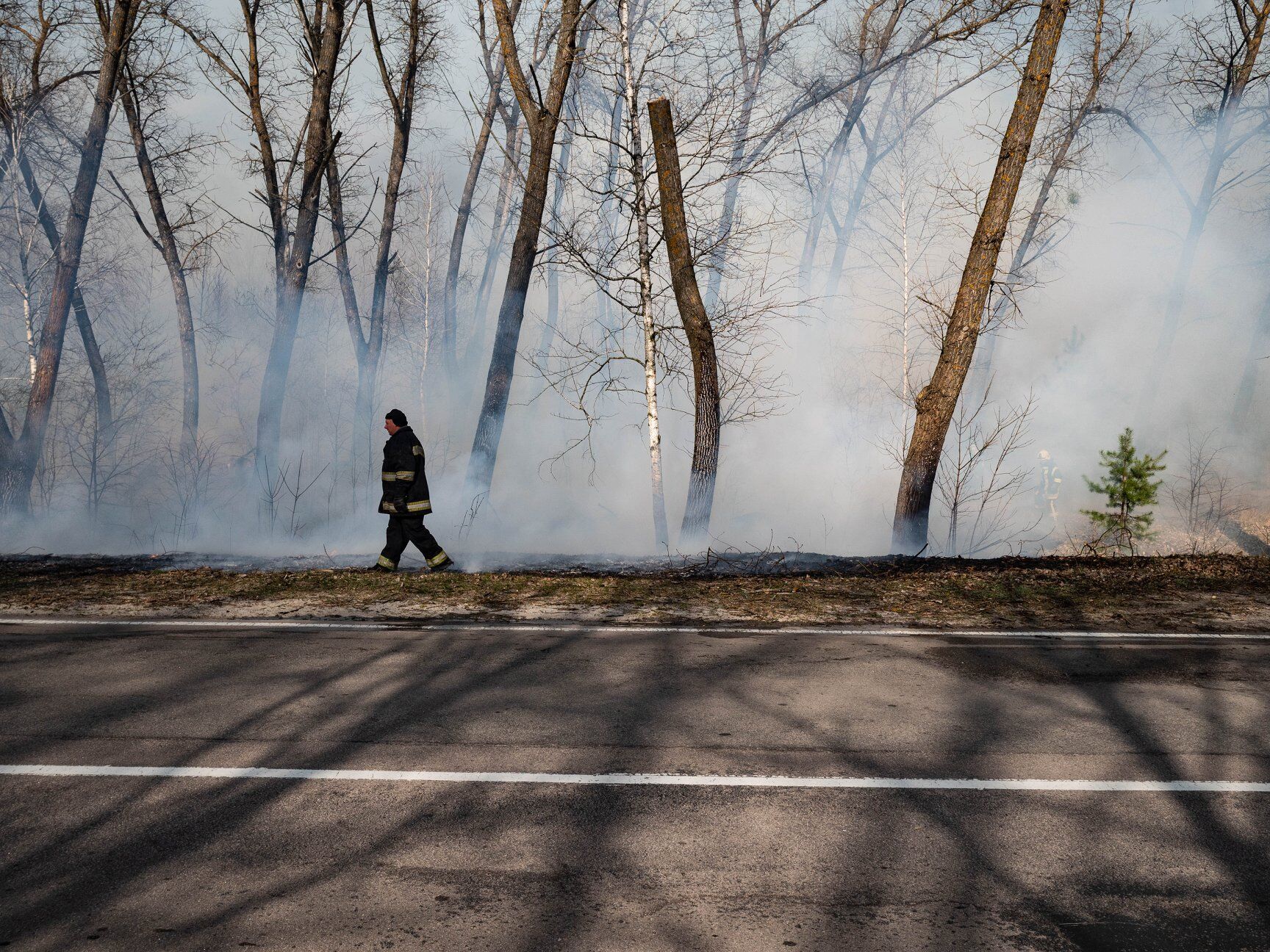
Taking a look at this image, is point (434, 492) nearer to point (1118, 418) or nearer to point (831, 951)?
point (831, 951)

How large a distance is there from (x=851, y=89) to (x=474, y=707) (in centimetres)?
2431

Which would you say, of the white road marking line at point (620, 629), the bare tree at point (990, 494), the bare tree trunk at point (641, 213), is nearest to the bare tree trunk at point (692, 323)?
the bare tree trunk at point (641, 213)

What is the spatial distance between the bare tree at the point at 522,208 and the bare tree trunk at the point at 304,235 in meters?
4.53

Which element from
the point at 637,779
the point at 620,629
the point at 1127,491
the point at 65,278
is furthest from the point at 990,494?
the point at 65,278

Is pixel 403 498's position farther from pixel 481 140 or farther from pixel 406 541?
pixel 481 140

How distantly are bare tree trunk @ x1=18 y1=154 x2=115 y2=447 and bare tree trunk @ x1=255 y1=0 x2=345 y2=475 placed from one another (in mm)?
4857

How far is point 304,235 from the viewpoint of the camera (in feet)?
61.8

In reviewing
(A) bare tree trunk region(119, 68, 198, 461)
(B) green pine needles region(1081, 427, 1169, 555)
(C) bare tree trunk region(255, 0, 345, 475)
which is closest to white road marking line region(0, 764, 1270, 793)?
(B) green pine needles region(1081, 427, 1169, 555)

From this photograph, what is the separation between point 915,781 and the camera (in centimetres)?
454

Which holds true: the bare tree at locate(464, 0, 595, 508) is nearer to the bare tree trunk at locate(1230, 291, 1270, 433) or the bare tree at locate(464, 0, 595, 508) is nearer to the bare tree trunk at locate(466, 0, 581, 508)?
the bare tree trunk at locate(466, 0, 581, 508)

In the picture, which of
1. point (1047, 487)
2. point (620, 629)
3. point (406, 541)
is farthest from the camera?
point (1047, 487)

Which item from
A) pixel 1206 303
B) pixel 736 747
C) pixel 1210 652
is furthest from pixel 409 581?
pixel 1206 303

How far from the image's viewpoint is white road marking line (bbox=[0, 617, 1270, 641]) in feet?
24.8

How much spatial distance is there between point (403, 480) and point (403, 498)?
0.21 meters
